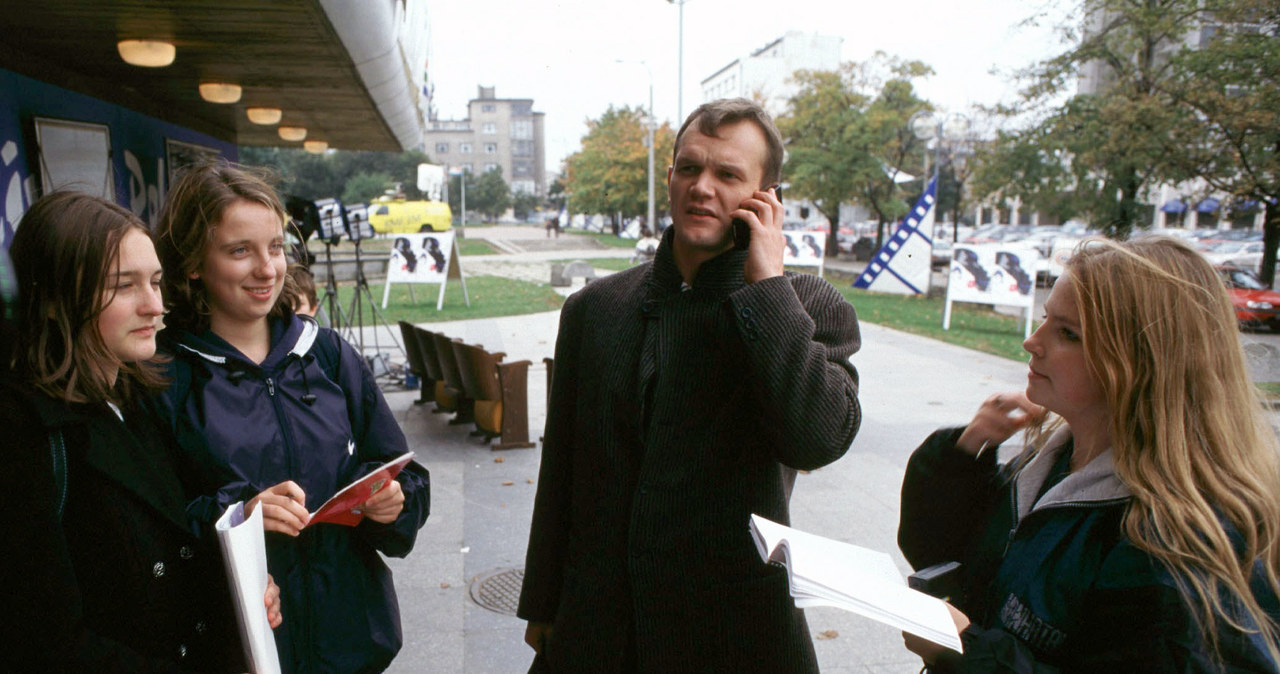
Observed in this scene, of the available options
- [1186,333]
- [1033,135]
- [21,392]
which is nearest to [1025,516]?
[1186,333]

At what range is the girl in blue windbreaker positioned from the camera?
1848 mm

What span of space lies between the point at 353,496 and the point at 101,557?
45 centimetres

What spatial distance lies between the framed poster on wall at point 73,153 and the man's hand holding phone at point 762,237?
473 cm

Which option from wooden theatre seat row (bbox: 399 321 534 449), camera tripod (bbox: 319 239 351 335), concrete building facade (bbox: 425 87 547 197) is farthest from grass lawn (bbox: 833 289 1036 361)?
concrete building facade (bbox: 425 87 547 197)

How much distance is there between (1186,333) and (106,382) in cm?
187

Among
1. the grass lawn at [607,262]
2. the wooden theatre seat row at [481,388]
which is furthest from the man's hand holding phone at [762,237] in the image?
the grass lawn at [607,262]

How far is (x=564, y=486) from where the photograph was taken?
2033mm

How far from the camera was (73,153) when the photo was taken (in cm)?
611

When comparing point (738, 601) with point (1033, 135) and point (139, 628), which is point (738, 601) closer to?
point (139, 628)

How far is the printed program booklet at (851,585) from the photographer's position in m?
1.24

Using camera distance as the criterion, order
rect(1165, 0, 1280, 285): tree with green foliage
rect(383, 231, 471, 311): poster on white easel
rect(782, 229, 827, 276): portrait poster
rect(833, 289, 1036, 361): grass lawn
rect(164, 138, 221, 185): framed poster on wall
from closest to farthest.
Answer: rect(164, 138, 221, 185): framed poster on wall → rect(833, 289, 1036, 361): grass lawn → rect(1165, 0, 1280, 285): tree with green foliage → rect(383, 231, 471, 311): poster on white easel → rect(782, 229, 827, 276): portrait poster

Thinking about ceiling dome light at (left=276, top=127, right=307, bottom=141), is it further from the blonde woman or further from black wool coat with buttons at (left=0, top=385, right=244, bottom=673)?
the blonde woman

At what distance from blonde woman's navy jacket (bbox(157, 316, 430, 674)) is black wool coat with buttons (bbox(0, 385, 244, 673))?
4.8 inches

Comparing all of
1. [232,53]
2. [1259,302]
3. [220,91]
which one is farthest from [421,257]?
[1259,302]
